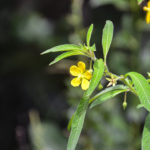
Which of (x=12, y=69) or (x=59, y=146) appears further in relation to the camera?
(x=12, y=69)

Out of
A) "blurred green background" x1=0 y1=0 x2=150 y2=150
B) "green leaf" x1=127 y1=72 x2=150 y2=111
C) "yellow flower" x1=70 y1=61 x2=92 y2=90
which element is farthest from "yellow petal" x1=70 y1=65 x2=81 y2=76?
"blurred green background" x1=0 y1=0 x2=150 y2=150

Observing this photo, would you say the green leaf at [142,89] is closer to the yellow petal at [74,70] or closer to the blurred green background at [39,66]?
the yellow petal at [74,70]

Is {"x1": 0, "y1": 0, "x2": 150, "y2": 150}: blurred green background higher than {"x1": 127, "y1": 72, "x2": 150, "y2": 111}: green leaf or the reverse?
the reverse

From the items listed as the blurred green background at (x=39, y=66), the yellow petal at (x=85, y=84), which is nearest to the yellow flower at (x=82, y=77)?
the yellow petal at (x=85, y=84)

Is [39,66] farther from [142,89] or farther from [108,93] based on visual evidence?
[142,89]

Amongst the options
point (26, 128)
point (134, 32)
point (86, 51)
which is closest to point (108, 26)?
point (86, 51)

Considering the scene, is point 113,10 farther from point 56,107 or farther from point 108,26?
point 108,26

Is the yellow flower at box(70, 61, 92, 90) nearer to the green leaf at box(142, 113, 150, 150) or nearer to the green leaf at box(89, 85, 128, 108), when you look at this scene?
the green leaf at box(89, 85, 128, 108)

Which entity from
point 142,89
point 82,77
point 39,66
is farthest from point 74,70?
point 39,66
